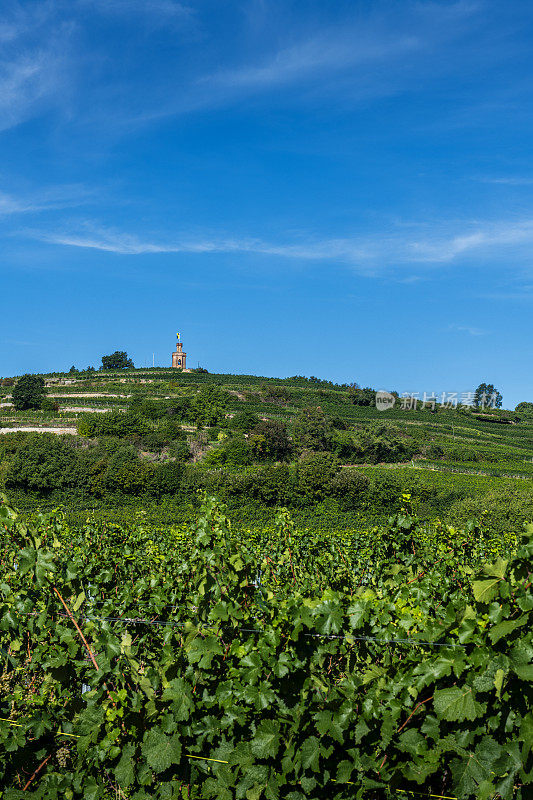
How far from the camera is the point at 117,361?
95562mm

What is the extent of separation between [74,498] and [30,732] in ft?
106

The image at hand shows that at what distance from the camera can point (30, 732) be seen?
3.61m

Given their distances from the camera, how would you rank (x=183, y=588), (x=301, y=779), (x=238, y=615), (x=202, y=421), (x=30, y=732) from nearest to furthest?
(x=301, y=779), (x=238, y=615), (x=30, y=732), (x=183, y=588), (x=202, y=421)

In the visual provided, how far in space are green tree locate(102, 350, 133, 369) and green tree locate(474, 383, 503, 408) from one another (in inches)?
2227

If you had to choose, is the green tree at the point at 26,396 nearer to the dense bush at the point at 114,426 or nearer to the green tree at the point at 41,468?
the dense bush at the point at 114,426

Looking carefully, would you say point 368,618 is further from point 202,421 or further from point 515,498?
point 202,421

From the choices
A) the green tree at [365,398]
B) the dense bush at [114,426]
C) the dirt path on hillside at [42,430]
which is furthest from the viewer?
the green tree at [365,398]

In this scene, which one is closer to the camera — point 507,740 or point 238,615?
point 507,740

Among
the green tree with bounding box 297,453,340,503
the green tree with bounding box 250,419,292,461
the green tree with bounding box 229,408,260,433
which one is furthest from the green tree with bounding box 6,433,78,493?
the green tree with bounding box 229,408,260,433

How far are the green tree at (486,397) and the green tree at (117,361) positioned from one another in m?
56.6

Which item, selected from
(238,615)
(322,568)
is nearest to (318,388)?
(322,568)

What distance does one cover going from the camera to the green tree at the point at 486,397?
91.3 metres

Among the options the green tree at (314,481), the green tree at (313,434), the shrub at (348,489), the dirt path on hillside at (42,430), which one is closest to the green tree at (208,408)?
the green tree at (313,434)

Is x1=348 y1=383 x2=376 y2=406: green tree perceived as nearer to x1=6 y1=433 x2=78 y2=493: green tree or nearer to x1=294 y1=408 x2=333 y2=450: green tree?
x1=294 y1=408 x2=333 y2=450: green tree
